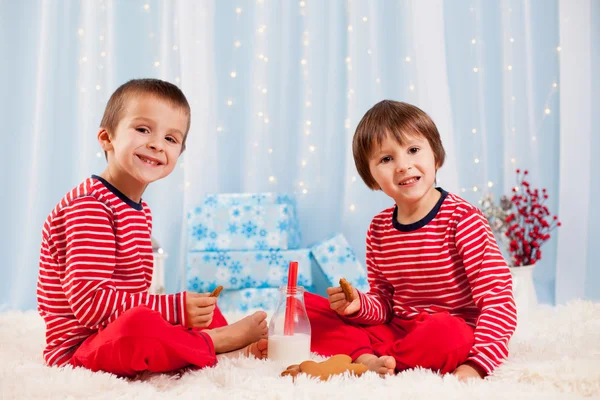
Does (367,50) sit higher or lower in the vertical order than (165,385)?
higher

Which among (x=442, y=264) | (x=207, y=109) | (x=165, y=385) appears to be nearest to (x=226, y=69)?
(x=207, y=109)

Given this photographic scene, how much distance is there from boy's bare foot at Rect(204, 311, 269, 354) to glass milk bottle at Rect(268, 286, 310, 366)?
8 cm

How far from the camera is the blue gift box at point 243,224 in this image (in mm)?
2082

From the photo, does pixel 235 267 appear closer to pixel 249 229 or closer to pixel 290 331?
pixel 249 229

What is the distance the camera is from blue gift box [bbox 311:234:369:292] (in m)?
2.04

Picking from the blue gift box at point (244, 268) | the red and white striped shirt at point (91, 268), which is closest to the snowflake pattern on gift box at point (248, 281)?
the blue gift box at point (244, 268)

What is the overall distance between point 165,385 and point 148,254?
0.33 m

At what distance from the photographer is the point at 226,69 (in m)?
2.40

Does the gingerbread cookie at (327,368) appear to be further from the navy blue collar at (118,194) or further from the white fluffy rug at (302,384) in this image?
the navy blue collar at (118,194)

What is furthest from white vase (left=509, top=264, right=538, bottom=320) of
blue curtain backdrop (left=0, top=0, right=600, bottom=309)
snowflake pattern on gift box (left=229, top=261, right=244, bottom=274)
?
snowflake pattern on gift box (left=229, top=261, right=244, bottom=274)

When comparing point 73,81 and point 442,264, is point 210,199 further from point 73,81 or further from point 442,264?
point 442,264

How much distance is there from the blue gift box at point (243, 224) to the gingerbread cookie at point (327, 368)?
3.79 ft

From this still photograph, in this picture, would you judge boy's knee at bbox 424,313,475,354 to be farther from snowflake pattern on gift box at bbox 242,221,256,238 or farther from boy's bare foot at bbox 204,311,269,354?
snowflake pattern on gift box at bbox 242,221,256,238

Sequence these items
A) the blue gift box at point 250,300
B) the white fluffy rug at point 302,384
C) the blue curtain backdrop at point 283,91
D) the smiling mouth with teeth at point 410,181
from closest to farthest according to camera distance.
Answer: the white fluffy rug at point 302,384, the smiling mouth with teeth at point 410,181, the blue gift box at point 250,300, the blue curtain backdrop at point 283,91
